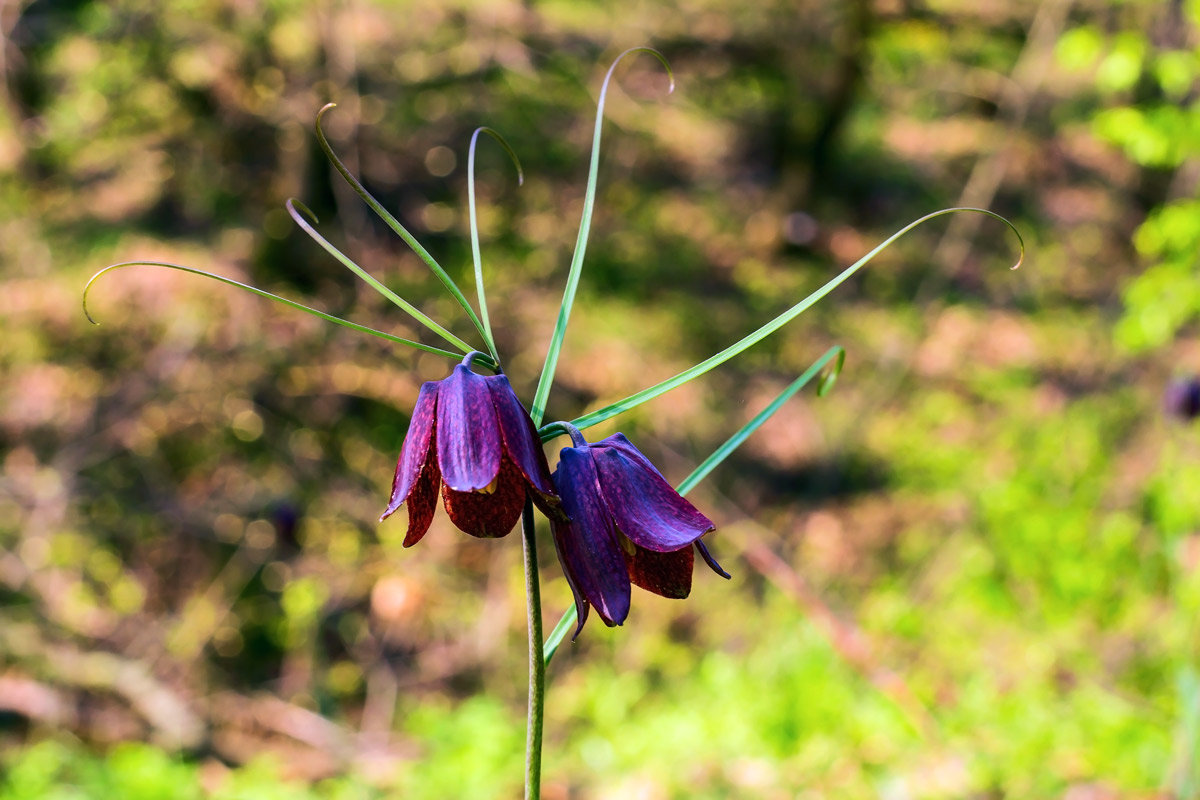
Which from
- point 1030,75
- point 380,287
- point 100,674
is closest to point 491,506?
point 380,287

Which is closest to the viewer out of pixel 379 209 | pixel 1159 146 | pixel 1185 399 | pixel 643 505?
pixel 379 209

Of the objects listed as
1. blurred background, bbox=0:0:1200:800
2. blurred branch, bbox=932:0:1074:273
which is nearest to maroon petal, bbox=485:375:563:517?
blurred background, bbox=0:0:1200:800

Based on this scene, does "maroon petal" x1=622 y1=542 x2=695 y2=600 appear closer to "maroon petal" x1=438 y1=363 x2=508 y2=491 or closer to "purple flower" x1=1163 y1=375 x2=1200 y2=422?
"maroon petal" x1=438 y1=363 x2=508 y2=491

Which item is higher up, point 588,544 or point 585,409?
point 588,544

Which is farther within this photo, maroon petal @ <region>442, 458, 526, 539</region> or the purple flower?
the purple flower

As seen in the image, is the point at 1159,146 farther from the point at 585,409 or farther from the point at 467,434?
the point at 467,434

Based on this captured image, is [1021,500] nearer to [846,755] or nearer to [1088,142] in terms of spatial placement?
[846,755]
